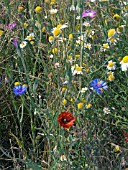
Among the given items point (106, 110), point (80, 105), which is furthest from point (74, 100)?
point (106, 110)

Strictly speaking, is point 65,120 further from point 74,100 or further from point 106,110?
point 106,110

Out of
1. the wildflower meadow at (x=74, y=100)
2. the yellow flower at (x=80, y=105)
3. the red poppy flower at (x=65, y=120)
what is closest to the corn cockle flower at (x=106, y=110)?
the wildflower meadow at (x=74, y=100)

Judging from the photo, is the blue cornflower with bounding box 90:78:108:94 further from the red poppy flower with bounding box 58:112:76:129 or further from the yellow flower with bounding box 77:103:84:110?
the red poppy flower with bounding box 58:112:76:129

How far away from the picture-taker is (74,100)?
1.85 metres

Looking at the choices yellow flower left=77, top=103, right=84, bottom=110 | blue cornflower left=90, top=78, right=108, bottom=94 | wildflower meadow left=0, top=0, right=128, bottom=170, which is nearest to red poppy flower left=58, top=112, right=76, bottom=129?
wildflower meadow left=0, top=0, right=128, bottom=170

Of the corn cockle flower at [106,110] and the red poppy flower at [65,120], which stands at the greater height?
the red poppy flower at [65,120]

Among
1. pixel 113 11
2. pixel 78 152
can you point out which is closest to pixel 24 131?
pixel 78 152

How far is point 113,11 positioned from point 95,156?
46.1 inches

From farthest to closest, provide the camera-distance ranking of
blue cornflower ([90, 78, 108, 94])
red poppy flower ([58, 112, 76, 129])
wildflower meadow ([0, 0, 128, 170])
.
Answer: blue cornflower ([90, 78, 108, 94]) → wildflower meadow ([0, 0, 128, 170]) → red poppy flower ([58, 112, 76, 129])

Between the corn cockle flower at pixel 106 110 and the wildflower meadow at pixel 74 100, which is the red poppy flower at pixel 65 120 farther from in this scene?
the corn cockle flower at pixel 106 110

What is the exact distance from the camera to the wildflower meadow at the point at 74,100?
175cm

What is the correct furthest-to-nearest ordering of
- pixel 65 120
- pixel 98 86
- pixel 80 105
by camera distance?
pixel 98 86, pixel 80 105, pixel 65 120

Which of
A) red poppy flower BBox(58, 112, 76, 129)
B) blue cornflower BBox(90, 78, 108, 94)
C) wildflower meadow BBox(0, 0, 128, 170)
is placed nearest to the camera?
red poppy flower BBox(58, 112, 76, 129)

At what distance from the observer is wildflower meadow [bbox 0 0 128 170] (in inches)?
68.7
